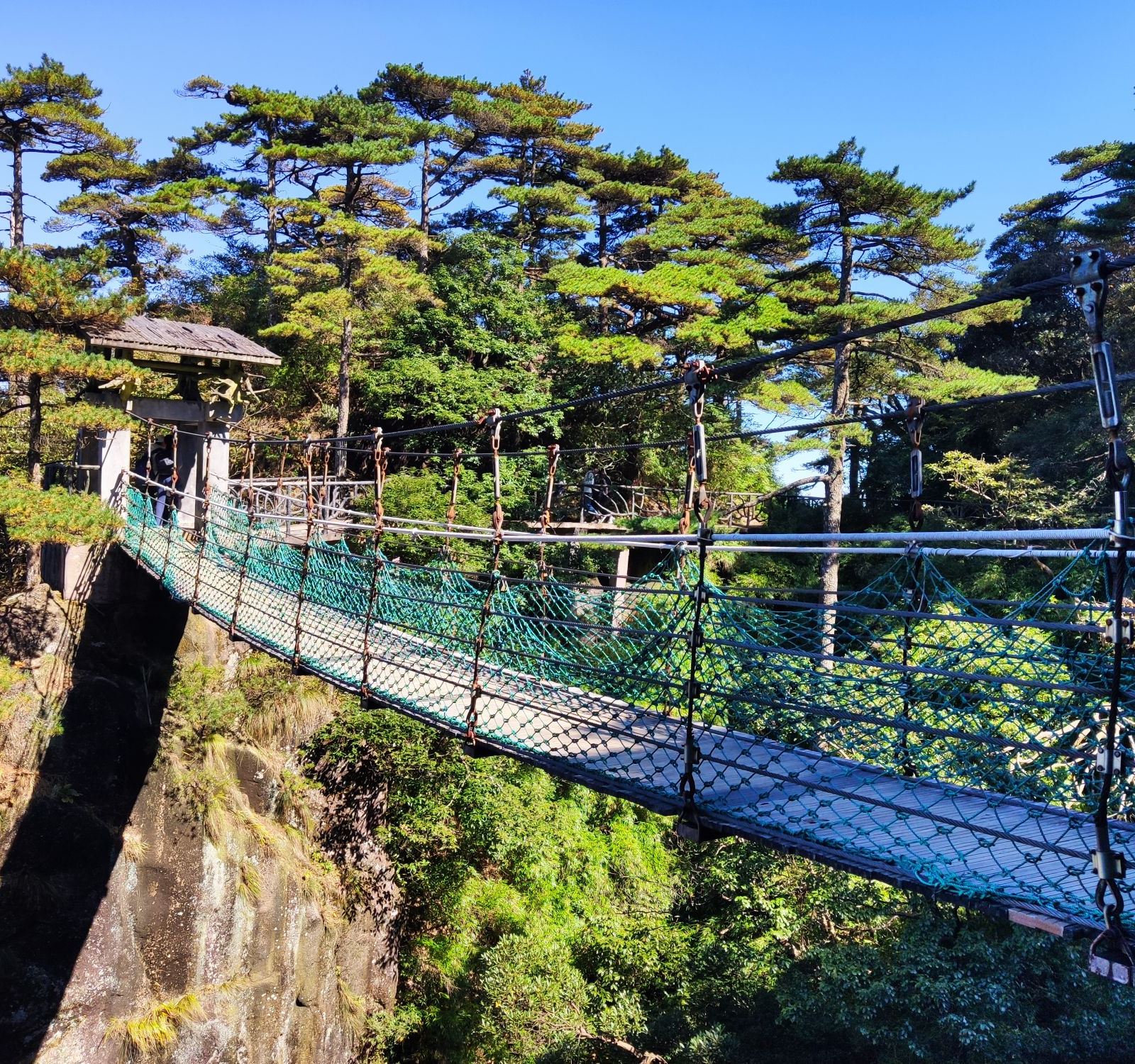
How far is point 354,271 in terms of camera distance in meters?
9.36

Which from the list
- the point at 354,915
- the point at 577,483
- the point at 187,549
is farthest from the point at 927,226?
the point at 354,915

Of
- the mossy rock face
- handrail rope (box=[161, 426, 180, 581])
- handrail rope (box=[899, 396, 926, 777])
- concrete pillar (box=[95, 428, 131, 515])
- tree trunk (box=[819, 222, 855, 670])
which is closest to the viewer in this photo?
handrail rope (box=[899, 396, 926, 777])

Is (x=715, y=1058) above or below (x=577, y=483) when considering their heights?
below

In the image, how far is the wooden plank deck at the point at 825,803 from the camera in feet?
4.42

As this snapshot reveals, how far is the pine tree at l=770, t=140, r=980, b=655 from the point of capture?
264 inches

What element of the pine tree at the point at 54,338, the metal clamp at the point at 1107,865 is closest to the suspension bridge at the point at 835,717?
the metal clamp at the point at 1107,865

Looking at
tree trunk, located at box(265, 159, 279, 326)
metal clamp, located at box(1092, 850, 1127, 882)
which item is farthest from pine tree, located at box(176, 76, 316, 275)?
metal clamp, located at box(1092, 850, 1127, 882)

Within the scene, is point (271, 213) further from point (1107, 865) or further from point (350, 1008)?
point (1107, 865)

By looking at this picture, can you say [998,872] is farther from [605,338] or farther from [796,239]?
[605,338]

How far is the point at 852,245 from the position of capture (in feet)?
23.7

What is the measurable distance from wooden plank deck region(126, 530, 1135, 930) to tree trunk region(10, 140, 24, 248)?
301 inches

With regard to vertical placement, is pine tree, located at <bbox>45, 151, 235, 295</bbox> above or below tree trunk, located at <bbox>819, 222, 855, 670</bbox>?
above

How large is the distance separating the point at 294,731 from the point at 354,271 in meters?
5.34

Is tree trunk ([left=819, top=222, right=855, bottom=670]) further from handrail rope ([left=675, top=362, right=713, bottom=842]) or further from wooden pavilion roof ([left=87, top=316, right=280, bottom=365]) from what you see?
handrail rope ([left=675, top=362, right=713, bottom=842])
